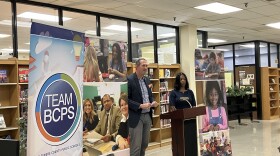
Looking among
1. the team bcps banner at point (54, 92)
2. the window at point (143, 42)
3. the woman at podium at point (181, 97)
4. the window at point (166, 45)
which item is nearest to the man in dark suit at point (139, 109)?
the woman at podium at point (181, 97)

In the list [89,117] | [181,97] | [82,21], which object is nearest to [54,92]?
[89,117]

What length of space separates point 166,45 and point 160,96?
5.43ft

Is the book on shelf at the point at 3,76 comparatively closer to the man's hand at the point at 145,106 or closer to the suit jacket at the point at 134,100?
the suit jacket at the point at 134,100

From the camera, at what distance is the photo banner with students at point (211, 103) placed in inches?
189

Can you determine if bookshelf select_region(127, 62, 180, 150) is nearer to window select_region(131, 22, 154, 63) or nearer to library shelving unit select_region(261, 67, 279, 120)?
window select_region(131, 22, 154, 63)

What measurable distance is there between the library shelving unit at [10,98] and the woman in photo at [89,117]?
2925 millimetres

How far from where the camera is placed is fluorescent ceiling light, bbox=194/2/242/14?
21.7ft

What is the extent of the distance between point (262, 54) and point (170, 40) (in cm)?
570

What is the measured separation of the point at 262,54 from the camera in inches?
503

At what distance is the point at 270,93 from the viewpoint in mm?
12297

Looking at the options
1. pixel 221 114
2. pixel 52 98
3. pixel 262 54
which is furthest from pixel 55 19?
pixel 262 54

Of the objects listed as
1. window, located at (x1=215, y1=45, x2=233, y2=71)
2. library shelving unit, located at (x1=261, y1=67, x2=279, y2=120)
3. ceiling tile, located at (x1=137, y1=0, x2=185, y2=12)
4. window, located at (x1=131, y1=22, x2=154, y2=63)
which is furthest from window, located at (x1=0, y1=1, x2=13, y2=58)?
library shelving unit, located at (x1=261, y1=67, x2=279, y2=120)

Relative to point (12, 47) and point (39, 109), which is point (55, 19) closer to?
point (12, 47)

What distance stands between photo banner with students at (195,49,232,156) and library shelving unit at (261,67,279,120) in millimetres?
7478
